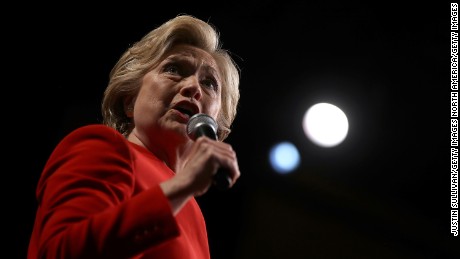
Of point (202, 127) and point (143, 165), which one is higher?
point (202, 127)

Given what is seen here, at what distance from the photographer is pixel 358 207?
428 centimetres

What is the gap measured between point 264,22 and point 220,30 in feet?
0.99

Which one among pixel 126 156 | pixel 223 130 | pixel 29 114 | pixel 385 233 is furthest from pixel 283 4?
pixel 126 156

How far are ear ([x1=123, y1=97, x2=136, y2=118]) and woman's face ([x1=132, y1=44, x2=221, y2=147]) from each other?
3 centimetres

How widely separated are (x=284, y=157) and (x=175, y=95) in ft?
7.52

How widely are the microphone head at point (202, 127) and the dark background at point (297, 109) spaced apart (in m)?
1.69

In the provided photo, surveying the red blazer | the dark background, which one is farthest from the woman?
the dark background

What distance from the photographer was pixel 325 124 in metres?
3.76

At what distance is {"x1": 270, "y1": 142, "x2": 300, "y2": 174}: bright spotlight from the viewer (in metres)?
3.94

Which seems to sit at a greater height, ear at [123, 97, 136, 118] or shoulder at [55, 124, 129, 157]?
shoulder at [55, 124, 129, 157]

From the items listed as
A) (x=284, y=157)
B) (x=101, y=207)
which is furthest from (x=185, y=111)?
(x=284, y=157)

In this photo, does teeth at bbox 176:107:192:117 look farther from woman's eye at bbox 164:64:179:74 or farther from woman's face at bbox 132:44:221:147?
woman's eye at bbox 164:64:179:74

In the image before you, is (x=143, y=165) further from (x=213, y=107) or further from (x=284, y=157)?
(x=284, y=157)

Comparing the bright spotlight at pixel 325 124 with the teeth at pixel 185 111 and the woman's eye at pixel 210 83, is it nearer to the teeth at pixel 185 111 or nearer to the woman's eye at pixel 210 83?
the woman's eye at pixel 210 83
